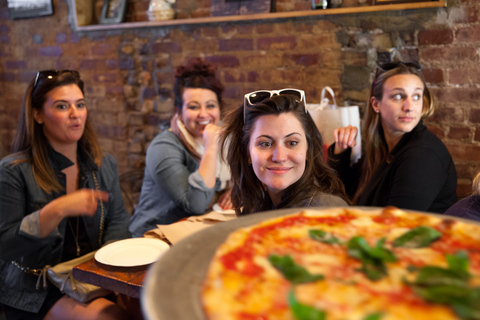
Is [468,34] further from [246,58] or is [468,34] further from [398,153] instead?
[246,58]

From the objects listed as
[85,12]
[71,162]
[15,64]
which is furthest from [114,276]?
[15,64]

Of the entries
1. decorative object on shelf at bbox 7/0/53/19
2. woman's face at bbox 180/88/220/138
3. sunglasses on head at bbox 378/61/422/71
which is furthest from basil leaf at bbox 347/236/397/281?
decorative object on shelf at bbox 7/0/53/19

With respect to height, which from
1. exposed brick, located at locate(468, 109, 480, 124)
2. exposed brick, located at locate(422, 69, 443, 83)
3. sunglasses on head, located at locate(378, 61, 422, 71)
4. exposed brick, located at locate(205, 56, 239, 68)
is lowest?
exposed brick, located at locate(468, 109, 480, 124)

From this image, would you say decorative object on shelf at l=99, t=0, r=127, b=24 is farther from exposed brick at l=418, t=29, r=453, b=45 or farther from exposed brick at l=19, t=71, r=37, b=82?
exposed brick at l=418, t=29, r=453, b=45

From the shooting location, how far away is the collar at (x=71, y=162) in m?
1.96

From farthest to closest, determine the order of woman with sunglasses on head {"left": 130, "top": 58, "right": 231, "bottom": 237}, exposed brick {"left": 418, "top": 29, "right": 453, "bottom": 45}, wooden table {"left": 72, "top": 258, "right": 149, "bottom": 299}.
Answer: exposed brick {"left": 418, "top": 29, "right": 453, "bottom": 45}
woman with sunglasses on head {"left": 130, "top": 58, "right": 231, "bottom": 237}
wooden table {"left": 72, "top": 258, "right": 149, "bottom": 299}

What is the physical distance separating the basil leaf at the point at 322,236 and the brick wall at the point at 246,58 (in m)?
1.38

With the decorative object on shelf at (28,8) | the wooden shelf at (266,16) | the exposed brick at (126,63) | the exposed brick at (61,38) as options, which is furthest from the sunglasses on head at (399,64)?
the decorative object on shelf at (28,8)

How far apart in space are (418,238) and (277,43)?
2284 mm

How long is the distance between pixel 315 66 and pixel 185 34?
1.01 m

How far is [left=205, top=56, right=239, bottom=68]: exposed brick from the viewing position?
2.99m

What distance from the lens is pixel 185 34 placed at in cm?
313

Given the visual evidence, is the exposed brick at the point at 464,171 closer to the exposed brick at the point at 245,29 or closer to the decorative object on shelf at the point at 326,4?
the decorative object on shelf at the point at 326,4

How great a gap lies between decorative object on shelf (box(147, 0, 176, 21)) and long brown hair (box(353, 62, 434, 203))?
5.27ft
